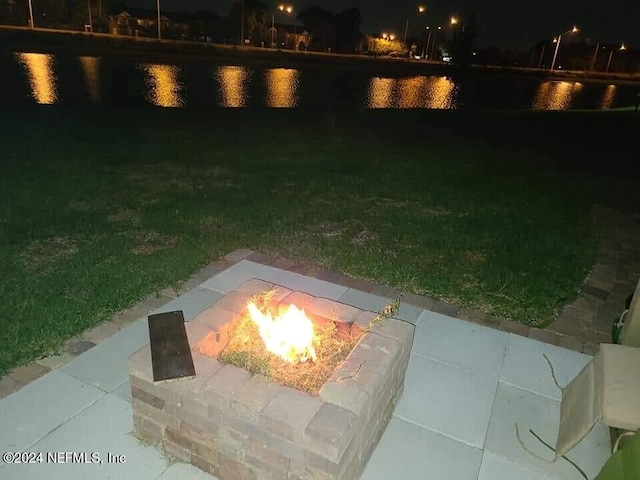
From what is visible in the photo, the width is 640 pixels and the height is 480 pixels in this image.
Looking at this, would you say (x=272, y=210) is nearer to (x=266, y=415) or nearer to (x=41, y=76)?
(x=266, y=415)

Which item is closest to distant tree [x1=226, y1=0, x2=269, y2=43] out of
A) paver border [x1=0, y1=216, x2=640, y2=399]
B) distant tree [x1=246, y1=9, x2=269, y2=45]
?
distant tree [x1=246, y1=9, x2=269, y2=45]

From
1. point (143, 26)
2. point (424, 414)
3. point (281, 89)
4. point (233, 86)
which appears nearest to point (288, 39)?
point (143, 26)

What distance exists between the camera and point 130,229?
5.91m

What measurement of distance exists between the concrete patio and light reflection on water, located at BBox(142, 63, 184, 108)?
14412mm

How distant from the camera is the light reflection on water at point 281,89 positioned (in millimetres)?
19089

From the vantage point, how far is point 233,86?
72.3 ft

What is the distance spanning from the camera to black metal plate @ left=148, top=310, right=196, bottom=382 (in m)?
2.43

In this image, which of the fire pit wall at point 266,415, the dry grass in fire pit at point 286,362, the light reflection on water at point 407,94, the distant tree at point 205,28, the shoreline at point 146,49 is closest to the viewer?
the fire pit wall at point 266,415

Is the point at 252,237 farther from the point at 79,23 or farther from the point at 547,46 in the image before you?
the point at 547,46

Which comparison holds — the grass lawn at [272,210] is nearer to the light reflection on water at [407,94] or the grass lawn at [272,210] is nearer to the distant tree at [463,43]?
the light reflection on water at [407,94]

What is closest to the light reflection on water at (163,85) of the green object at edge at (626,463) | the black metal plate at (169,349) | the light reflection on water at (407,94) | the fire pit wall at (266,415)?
the light reflection on water at (407,94)

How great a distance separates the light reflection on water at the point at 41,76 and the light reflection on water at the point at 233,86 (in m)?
5.84

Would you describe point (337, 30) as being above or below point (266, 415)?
above

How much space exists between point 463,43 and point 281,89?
3781cm
